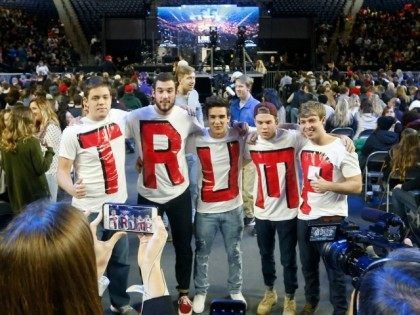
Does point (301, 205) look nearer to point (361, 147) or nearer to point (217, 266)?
point (217, 266)

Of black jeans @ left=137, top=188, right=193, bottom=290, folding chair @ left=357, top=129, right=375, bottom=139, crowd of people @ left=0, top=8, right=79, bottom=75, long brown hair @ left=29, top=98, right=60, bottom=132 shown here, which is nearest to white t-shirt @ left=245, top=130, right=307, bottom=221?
black jeans @ left=137, top=188, right=193, bottom=290

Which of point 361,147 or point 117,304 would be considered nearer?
point 117,304

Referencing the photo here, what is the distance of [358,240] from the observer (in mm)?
2088

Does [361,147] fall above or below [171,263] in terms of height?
above

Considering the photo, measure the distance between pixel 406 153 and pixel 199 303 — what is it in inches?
91.9

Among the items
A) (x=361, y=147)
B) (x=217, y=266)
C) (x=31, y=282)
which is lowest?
(x=217, y=266)

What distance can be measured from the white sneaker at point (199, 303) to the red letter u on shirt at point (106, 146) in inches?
38.8

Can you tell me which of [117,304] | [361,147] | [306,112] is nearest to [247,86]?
[361,147]

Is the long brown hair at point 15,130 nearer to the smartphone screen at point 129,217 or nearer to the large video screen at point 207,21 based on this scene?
the smartphone screen at point 129,217

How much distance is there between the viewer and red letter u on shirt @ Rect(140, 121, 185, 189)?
13.1ft

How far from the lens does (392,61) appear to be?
73.5 feet

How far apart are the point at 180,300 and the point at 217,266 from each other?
967 mm

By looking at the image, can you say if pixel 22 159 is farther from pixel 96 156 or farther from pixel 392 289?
pixel 392 289

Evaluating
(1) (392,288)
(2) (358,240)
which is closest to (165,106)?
(2) (358,240)
